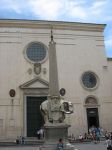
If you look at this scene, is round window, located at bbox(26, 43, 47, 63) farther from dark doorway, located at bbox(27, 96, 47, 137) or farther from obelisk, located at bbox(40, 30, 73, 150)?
obelisk, located at bbox(40, 30, 73, 150)

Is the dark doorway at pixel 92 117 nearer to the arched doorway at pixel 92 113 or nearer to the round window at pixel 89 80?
the arched doorway at pixel 92 113

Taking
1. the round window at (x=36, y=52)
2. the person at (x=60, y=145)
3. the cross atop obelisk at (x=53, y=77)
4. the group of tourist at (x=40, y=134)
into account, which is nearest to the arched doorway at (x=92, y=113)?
the group of tourist at (x=40, y=134)

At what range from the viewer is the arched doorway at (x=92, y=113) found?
25422mm

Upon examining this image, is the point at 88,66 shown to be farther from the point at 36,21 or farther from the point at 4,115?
the point at 4,115

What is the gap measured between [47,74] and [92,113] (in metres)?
5.20

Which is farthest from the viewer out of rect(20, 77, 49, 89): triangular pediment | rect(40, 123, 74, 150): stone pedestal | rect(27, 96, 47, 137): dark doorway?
rect(20, 77, 49, 89): triangular pediment

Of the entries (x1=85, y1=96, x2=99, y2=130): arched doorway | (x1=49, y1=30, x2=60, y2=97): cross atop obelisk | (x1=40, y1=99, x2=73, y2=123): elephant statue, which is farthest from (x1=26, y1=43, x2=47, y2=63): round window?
(x1=40, y1=99, x2=73, y2=123): elephant statue

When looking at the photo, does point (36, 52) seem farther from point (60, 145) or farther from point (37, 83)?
point (60, 145)

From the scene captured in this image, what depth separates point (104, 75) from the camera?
87.5 feet

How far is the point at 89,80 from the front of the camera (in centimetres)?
2650

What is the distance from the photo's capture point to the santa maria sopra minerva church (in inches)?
965

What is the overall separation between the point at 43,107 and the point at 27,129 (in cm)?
1261

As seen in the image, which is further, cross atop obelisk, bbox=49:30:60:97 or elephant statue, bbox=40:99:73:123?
cross atop obelisk, bbox=49:30:60:97

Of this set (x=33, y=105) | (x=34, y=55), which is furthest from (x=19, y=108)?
(x=34, y=55)
